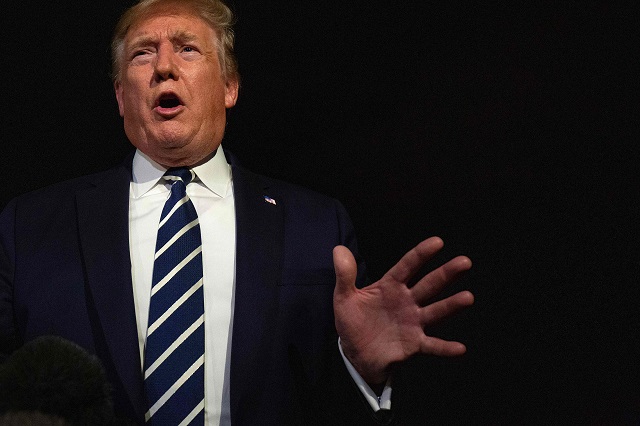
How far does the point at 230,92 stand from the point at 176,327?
63cm

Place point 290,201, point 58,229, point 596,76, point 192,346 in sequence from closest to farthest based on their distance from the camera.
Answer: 1. point 192,346
2. point 58,229
3. point 290,201
4. point 596,76

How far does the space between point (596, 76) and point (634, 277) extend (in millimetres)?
477

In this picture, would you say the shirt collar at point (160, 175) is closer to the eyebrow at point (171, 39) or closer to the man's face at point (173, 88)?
the man's face at point (173, 88)

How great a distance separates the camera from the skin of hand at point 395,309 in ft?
4.63

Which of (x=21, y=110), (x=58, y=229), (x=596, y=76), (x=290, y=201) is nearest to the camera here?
(x=58, y=229)

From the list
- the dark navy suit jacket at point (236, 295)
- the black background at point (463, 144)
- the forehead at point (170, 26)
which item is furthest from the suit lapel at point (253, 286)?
the black background at point (463, 144)

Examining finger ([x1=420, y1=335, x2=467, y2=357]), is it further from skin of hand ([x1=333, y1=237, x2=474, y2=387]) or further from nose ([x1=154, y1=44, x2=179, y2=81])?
nose ([x1=154, y1=44, x2=179, y2=81])

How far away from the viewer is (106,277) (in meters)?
1.64

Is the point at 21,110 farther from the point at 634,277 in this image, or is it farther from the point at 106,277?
the point at 634,277

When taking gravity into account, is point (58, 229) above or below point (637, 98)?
below

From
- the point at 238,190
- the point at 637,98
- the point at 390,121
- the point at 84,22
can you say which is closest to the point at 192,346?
the point at 238,190

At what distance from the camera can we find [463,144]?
2100 mm

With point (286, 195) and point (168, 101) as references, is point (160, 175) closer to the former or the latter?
point (168, 101)

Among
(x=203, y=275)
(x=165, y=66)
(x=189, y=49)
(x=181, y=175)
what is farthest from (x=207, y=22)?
(x=203, y=275)
